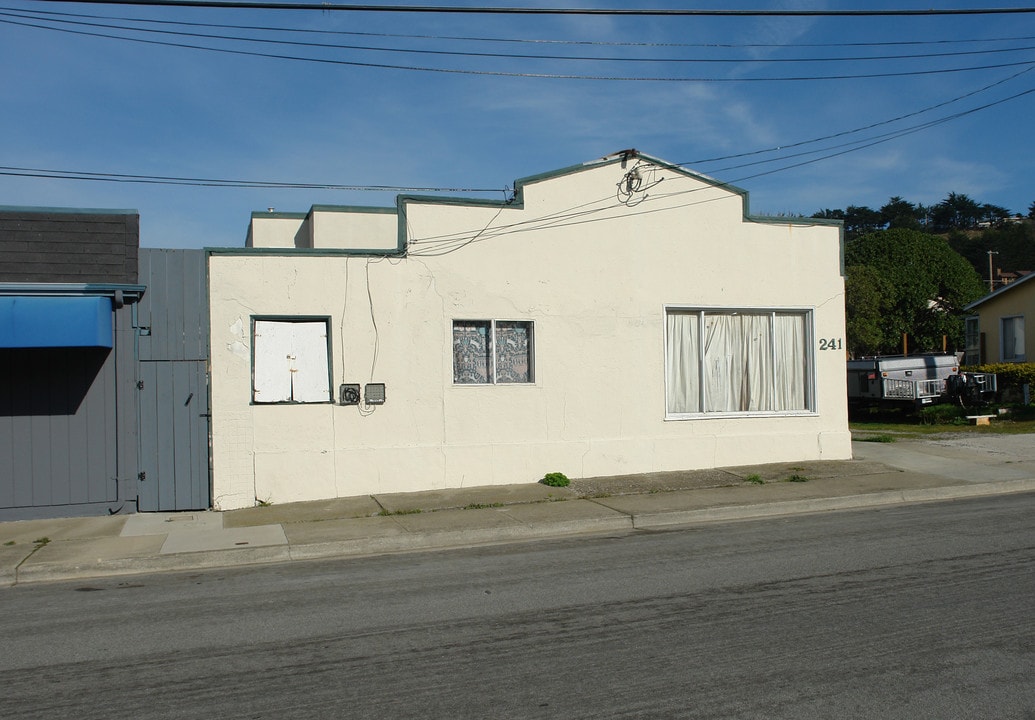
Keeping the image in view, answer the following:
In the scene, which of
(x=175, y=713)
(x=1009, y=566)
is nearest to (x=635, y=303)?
(x=1009, y=566)

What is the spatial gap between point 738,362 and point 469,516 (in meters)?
6.09

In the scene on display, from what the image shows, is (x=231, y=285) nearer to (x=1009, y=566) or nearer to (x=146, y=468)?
(x=146, y=468)

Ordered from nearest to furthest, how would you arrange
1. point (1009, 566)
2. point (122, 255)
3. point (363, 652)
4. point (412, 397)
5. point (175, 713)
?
point (175, 713) < point (363, 652) < point (1009, 566) < point (122, 255) < point (412, 397)

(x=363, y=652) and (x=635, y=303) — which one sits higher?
(x=635, y=303)

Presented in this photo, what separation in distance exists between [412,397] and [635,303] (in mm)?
3960

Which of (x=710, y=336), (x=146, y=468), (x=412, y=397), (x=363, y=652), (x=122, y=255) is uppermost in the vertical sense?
(x=122, y=255)

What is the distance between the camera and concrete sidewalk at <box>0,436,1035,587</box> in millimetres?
9570

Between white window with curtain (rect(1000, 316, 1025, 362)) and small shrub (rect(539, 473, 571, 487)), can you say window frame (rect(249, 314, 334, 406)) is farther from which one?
white window with curtain (rect(1000, 316, 1025, 362))

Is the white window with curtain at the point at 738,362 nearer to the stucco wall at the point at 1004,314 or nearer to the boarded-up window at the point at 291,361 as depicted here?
the boarded-up window at the point at 291,361

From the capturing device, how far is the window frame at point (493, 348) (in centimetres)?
1334

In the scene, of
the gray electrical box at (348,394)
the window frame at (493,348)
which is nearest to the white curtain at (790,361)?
the window frame at (493,348)

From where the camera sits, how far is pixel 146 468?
11.9 m

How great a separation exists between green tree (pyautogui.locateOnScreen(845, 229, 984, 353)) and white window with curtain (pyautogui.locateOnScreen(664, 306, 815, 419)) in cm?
3347

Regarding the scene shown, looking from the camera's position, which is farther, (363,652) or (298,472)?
(298,472)
